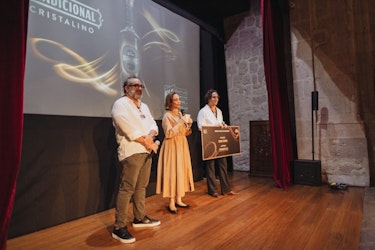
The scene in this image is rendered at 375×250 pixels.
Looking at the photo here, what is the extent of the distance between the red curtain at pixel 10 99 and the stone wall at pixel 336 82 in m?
4.09

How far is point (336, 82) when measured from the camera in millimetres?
4027

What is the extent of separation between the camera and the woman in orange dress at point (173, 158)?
2.84 meters

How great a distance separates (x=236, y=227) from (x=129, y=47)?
104 inches

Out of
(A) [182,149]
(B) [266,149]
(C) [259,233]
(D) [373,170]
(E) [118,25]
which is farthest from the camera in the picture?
(B) [266,149]

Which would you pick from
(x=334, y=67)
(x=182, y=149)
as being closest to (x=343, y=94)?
(x=334, y=67)

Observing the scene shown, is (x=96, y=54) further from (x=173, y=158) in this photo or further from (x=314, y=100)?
(x=314, y=100)

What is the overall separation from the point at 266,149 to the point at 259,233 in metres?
2.88

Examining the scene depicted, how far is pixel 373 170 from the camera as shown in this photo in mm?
3850

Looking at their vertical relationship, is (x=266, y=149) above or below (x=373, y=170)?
above

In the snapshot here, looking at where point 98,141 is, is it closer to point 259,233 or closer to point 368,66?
point 259,233

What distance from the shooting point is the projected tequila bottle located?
10.8ft

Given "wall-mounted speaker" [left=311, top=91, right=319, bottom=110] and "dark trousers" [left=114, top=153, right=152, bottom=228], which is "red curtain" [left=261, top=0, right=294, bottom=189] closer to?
"wall-mounted speaker" [left=311, top=91, right=319, bottom=110]

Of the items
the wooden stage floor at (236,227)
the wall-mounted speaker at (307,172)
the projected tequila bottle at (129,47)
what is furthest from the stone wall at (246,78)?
the projected tequila bottle at (129,47)

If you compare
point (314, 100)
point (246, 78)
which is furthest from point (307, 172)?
point (246, 78)
